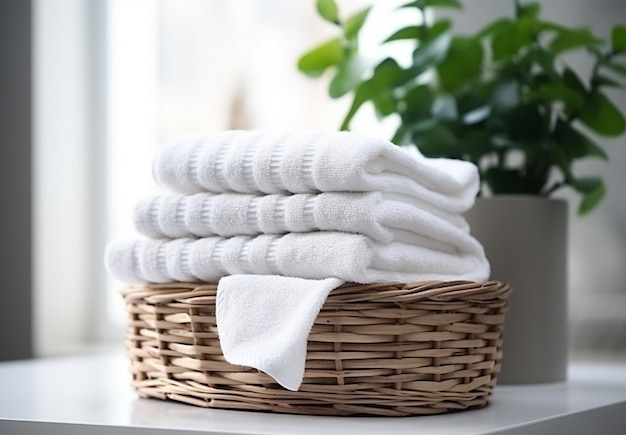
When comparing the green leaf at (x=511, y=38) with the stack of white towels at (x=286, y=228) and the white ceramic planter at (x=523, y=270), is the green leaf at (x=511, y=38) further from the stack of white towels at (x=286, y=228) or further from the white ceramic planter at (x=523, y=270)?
the stack of white towels at (x=286, y=228)

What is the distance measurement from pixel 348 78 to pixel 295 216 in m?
0.38

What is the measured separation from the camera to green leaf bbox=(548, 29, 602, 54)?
1.14 m

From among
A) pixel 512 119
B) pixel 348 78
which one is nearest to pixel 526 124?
pixel 512 119

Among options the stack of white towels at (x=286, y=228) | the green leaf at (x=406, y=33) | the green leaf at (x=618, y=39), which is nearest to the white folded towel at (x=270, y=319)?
the stack of white towels at (x=286, y=228)

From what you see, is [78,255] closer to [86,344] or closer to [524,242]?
[86,344]

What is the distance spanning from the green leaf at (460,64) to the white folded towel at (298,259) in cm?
35

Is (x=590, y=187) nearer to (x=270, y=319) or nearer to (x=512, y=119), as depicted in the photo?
(x=512, y=119)

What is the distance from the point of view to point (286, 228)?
81 centimetres

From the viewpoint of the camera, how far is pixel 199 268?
33.2 inches

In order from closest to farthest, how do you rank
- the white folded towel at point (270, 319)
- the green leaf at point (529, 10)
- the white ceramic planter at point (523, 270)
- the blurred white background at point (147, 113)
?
the white folded towel at point (270, 319) < the white ceramic planter at point (523, 270) < the green leaf at point (529, 10) < the blurred white background at point (147, 113)

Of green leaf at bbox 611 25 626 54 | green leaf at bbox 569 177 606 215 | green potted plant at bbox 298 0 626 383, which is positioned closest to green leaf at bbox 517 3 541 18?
green potted plant at bbox 298 0 626 383

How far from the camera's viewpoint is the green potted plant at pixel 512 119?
43.5 inches

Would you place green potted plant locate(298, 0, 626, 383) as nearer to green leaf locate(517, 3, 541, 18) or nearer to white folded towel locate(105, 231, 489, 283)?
green leaf locate(517, 3, 541, 18)

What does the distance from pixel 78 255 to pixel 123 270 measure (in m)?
0.84
